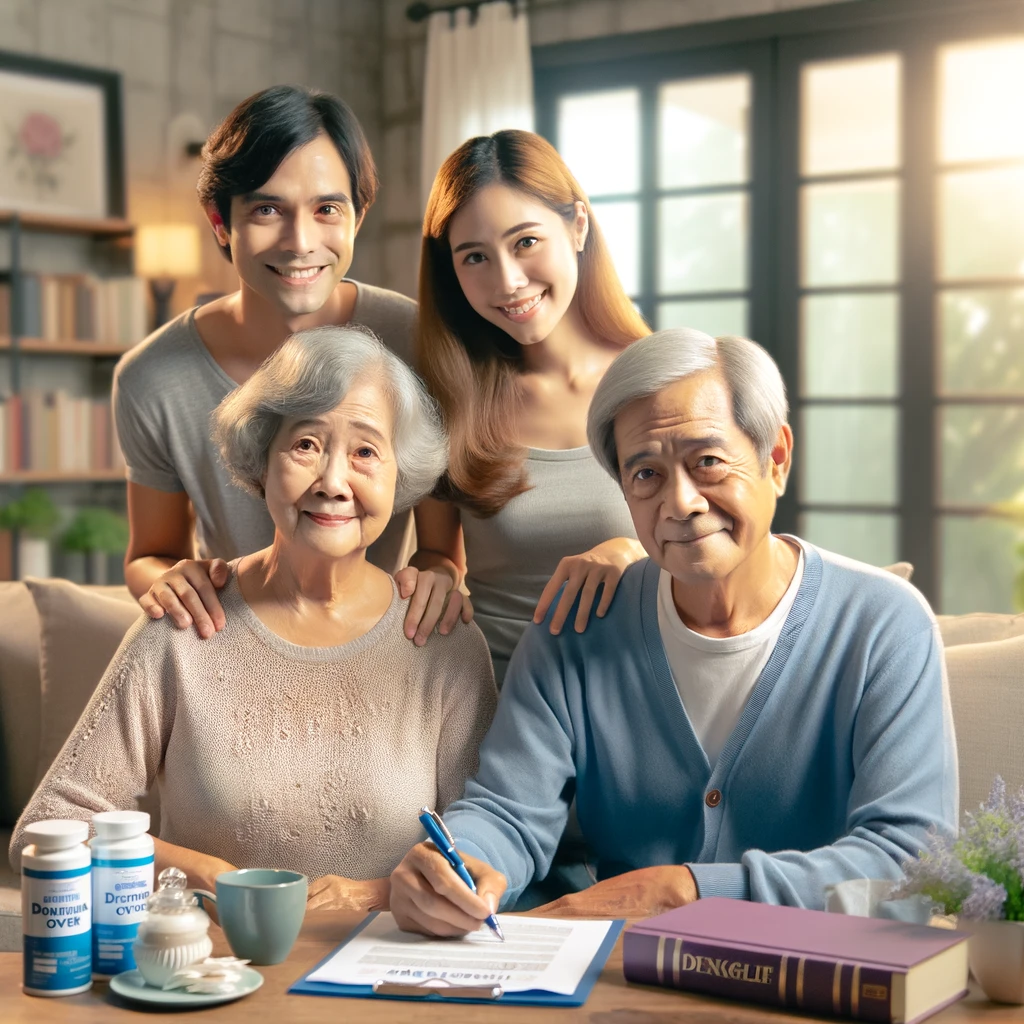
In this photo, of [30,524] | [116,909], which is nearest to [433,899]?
[116,909]

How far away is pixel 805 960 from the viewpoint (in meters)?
1.09

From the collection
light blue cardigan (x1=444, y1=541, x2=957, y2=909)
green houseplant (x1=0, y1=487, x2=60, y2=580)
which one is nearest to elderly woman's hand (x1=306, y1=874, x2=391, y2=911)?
light blue cardigan (x1=444, y1=541, x2=957, y2=909)

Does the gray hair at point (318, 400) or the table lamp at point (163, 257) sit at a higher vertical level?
the table lamp at point (163, 257)

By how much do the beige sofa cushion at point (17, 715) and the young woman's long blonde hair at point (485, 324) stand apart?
1.17 metres

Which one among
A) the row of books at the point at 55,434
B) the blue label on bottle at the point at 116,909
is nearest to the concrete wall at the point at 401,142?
the row of books at the point at 55,434

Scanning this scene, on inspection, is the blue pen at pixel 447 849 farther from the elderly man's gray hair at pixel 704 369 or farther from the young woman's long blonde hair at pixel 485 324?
the young woman's long blonde hair at pixel 485 324

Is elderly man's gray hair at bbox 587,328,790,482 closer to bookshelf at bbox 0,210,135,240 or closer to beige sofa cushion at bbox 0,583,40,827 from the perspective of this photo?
beige sofa cushion at bbox 0,583,40,827

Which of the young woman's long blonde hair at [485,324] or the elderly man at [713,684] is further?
the young woman's long blonde hair at [485,324]

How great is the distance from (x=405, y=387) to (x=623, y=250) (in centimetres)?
399

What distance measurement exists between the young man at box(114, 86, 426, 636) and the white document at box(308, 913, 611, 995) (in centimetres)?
89

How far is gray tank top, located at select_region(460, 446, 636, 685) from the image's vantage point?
2.15 meters

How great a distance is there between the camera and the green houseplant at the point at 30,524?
507 centimetres

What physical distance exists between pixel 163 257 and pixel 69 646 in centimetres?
312

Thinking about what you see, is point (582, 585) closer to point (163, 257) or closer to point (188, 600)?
point (188, 600)
